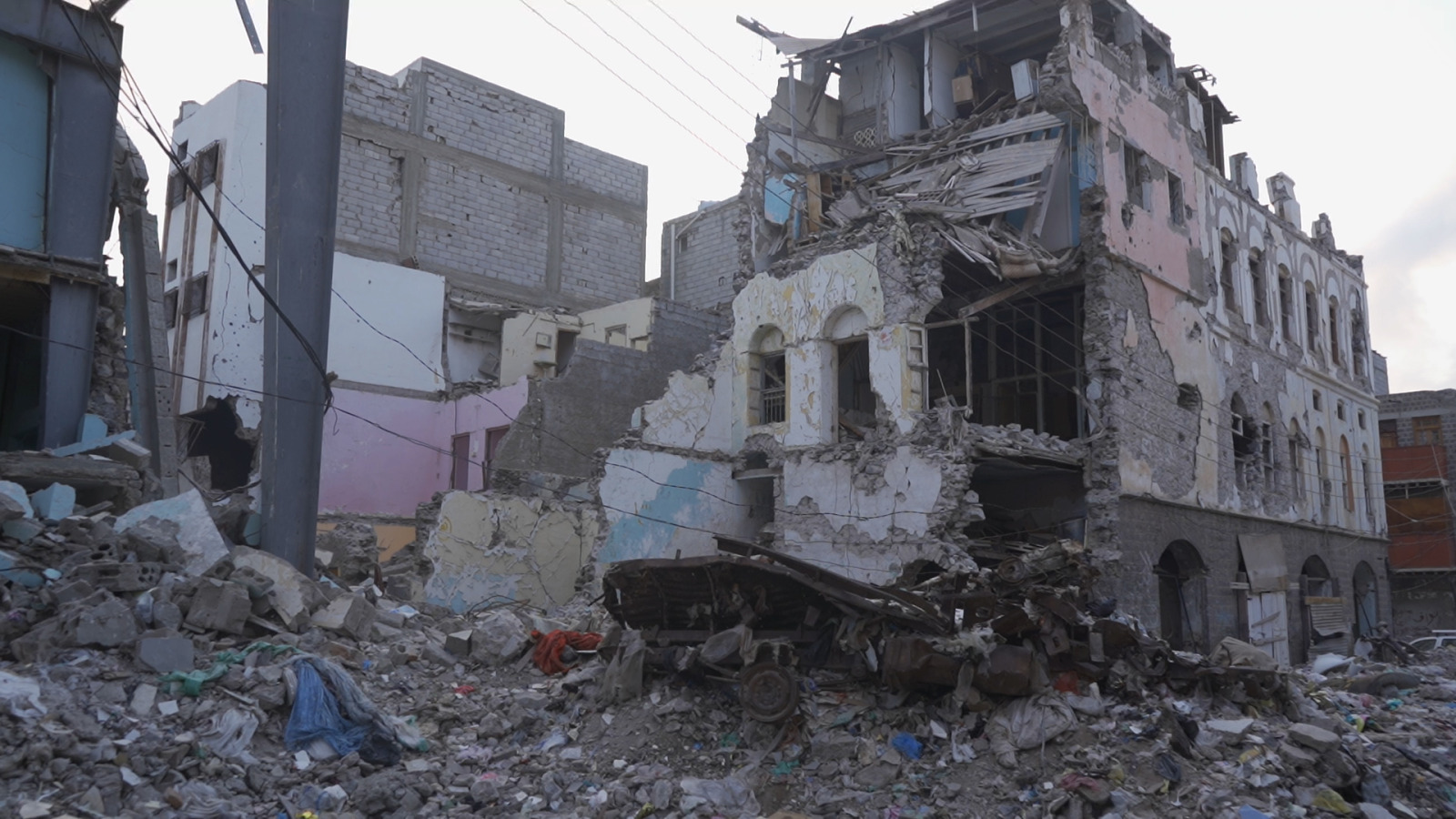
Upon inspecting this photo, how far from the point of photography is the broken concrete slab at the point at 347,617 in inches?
421

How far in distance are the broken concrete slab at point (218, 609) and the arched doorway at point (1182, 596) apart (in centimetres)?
1492

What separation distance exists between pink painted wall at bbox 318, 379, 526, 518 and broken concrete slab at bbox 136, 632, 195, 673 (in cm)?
1183

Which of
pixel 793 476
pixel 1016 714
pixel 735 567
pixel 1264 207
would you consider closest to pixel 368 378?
pixel 793 476

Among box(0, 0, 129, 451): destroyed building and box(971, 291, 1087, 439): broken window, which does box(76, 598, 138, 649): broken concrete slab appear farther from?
box(971, 291, 1087, 439): broken window

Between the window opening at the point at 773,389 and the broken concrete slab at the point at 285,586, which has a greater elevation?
the window opening at the point at 773,389

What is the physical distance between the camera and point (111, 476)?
10852 millimetres

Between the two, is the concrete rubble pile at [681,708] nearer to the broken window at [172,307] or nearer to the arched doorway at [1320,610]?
the arched doorway at [1320,610]

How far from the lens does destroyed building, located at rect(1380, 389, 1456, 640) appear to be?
30.5 m

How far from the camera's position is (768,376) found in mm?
19766

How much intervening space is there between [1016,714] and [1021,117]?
40.6ft

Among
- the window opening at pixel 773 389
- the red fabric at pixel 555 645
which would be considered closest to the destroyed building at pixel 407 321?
the window opening at pixel 773 389

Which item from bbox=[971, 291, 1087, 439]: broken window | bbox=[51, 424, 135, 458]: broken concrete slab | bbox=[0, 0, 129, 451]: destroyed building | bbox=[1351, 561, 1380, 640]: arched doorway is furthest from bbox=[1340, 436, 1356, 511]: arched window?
bbox=[0, 0, 129, 451]: destroyed building

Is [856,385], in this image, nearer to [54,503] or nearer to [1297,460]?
[1297,460]

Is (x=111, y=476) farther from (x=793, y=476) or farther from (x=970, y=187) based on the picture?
(x=970, y=187)
